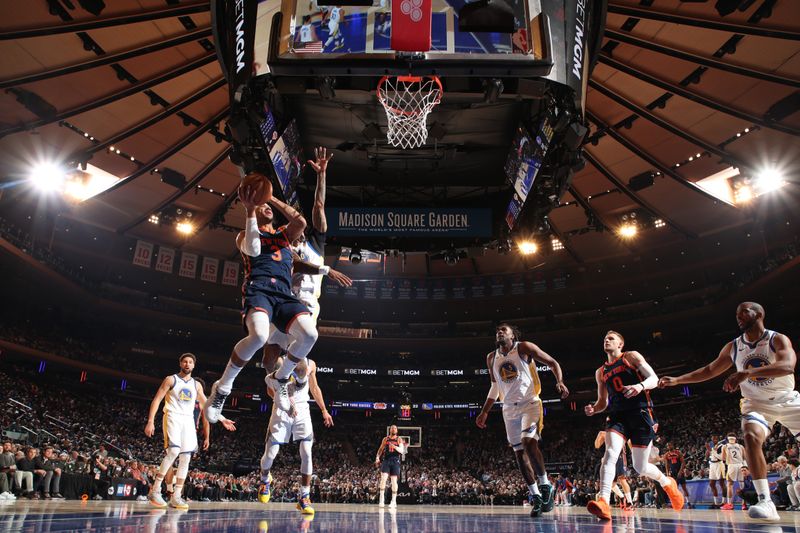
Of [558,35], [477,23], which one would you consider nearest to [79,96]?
[477,23]

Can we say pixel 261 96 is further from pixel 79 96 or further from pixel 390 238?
pixel 79 96

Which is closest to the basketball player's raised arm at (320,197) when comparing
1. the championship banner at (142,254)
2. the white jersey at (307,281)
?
the white jersey at (307,281)

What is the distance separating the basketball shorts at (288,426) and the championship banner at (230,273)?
2457 cm

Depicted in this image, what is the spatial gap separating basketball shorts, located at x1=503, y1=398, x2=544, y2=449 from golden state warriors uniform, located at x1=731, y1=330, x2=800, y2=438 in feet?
8.42

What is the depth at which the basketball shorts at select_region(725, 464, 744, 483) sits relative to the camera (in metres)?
15.1

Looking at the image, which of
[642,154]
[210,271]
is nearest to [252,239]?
[642,154]

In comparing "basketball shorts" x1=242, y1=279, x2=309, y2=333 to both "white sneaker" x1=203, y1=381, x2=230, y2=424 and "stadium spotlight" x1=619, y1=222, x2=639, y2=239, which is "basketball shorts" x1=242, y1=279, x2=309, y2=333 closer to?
"white sneaker" x1=203, y1=381, x2=230, y2=424

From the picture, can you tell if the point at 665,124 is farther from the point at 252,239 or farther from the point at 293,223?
the point at 252,239

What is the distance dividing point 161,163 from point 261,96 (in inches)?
378

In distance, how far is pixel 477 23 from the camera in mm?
8281

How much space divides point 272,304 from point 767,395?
5.63 meters

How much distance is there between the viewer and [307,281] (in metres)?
7.67

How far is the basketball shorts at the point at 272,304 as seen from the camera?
18.0ft

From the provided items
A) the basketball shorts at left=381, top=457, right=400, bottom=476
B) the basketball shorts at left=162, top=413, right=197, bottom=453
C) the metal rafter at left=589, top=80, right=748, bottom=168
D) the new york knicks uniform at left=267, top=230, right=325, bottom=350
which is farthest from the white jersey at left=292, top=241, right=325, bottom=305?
the metal rafter at left=589, top=80, right=748, bottom=168
